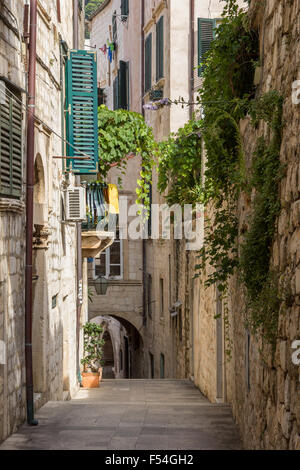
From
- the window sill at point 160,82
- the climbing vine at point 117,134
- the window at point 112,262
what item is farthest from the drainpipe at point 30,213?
the window at point 112,262

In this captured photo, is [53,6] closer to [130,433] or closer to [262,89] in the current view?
[262,89]

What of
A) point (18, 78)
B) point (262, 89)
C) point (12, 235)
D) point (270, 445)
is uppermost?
point (18, 78)

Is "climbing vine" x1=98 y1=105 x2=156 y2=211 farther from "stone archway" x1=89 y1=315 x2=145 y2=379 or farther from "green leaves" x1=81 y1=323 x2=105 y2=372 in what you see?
"stone archway" x1=89 y1=315 x2=145 y2=379

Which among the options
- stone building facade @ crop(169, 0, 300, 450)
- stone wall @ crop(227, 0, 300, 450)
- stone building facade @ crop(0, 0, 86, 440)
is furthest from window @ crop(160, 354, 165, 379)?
stone wall @ crop(227, 0, 300, 450)

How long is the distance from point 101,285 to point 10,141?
17692mm

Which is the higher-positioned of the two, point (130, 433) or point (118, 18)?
point (118, 18)

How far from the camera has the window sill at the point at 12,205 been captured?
7.29 m

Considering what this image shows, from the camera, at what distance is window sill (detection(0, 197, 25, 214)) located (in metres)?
7.29

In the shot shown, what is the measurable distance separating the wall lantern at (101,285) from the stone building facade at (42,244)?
34.0ft

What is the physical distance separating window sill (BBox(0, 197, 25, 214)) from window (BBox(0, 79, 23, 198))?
2.5 inches

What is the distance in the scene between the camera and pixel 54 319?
11.2 meters

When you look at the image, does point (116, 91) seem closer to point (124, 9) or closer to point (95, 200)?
point (124, 9)

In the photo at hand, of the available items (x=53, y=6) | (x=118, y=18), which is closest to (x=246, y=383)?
(x=53, y=6)

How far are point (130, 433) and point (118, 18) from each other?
22.7 meters
